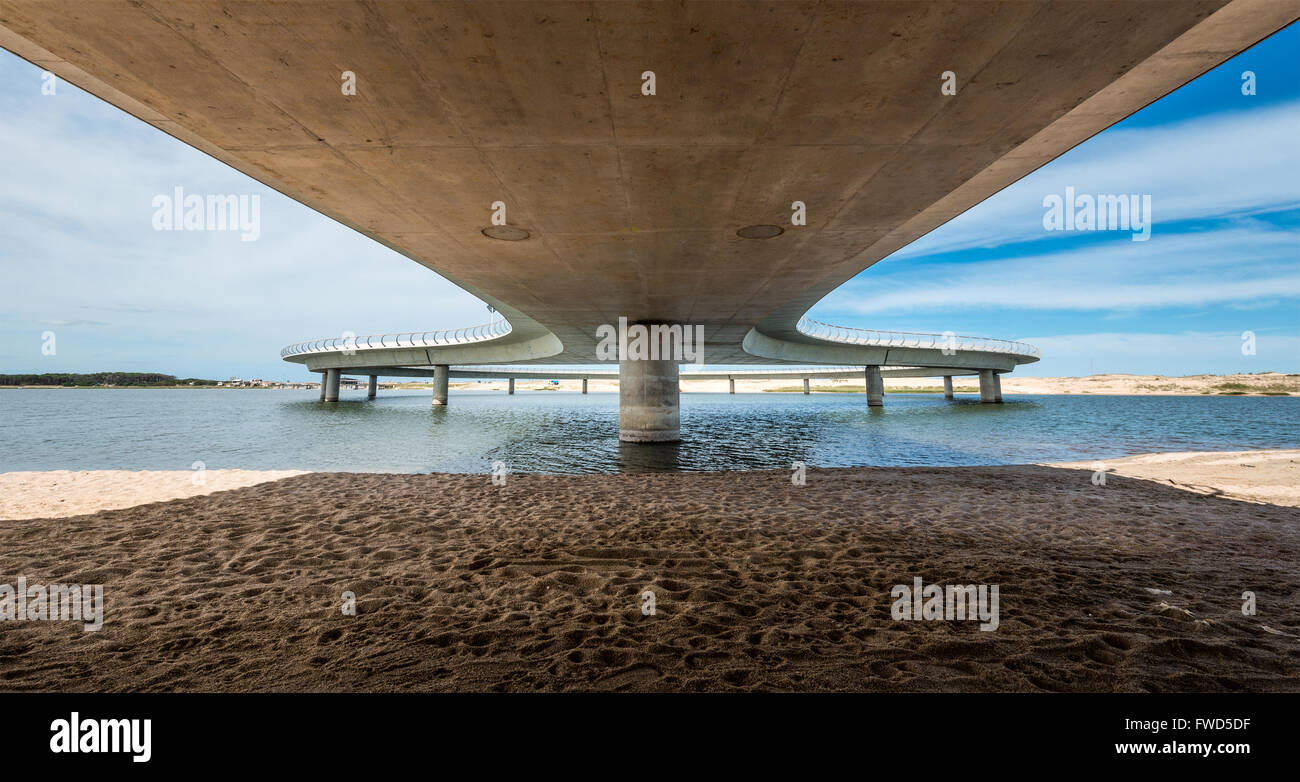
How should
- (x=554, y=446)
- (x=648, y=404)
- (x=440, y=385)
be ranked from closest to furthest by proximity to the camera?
1. (x=554, y=446)
2. (x=648, y=404)
3. (x=440, y=385)

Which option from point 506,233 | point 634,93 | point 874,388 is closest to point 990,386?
point 874,388

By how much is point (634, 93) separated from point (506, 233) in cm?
657

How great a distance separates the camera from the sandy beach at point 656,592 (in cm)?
407

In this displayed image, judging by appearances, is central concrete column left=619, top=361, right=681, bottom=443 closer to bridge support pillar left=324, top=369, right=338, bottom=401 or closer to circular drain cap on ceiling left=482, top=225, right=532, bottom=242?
circular drain cap on ceiling left=482, top=225, right=532, bottom=242

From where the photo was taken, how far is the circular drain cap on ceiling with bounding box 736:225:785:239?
11.9 meters

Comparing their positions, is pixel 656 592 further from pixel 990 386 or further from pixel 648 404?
pixel 990 386

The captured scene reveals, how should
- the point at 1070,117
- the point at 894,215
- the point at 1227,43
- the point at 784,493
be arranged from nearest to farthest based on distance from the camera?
1. the point at 1227,43
2. the point at 1070,117
3. the point at 894,215
4. the point at 784,493

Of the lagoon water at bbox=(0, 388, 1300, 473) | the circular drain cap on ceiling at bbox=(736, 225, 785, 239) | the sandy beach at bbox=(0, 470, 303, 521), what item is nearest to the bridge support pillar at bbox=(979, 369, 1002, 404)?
the lagoon water at bbox=(0, 388, 1300, 473)

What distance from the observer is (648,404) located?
25.8 metres

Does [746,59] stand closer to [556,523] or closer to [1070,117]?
[1070,117]

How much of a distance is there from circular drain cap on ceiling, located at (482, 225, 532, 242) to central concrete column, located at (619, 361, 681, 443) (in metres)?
13.5
